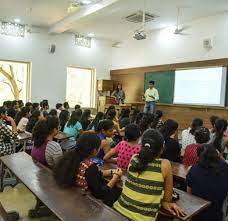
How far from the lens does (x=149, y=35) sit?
9.85 meters

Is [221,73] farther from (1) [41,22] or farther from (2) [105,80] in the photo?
(1) [41,22]

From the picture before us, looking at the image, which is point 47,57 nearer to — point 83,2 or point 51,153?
point 83,2

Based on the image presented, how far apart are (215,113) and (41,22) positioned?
6.36 m

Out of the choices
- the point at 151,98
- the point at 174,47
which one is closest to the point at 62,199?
the point at 151,98

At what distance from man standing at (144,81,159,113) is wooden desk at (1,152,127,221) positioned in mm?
6795

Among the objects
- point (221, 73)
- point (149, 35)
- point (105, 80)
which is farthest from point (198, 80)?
point (105, 80)

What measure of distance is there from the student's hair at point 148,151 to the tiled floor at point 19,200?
1598 millimetres

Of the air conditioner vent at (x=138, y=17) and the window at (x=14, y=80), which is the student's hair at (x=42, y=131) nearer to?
the air conditioner vent at (x=138, y=17)

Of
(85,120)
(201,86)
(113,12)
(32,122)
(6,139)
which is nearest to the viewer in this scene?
(6,139)

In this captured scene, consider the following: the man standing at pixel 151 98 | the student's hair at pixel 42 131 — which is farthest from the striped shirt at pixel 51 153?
the man standing at pixel 151 98

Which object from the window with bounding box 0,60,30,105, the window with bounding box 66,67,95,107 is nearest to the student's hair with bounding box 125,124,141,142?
the window with bounding box 0,60,30,105

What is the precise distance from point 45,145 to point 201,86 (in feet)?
20.5

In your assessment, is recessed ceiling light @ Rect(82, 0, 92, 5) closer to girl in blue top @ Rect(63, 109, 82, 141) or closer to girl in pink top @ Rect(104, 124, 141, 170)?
girl in blue top @ Rect(63, 109, 82, 141)

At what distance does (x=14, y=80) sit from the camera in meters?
9.68
